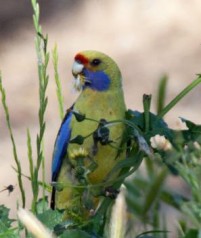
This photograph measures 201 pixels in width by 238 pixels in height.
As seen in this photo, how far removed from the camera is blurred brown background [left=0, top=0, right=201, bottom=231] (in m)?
4.60

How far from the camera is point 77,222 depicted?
131 centimetres

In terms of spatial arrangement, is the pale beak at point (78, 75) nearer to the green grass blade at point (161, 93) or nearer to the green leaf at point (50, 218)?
the green leaf at point (50, 218)

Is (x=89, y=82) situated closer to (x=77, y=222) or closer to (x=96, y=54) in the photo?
(x=96, y=54)

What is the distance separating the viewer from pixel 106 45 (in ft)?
16.9

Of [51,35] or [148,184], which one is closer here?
[148,184]

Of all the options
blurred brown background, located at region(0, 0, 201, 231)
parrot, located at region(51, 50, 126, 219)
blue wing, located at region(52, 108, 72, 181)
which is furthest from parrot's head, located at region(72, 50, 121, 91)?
blurred brown background, located at region(0, 0, 201, 231)

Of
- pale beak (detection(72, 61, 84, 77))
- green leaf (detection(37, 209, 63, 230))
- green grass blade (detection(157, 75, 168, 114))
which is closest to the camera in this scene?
green grass blade (detection(157, 75, 168, 114))

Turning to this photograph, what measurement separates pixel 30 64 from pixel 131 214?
4.11 metres

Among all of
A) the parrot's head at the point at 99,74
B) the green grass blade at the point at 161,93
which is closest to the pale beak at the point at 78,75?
the parrot's head at the point at 99,74

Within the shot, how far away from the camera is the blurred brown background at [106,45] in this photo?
15.1 ft

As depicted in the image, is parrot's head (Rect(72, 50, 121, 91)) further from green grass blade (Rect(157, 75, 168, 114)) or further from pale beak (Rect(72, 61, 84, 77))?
green grass blade (Rect(157, 75, 168, 114))

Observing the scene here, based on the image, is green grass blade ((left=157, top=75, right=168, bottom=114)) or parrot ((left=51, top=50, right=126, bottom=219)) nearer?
green grass blade ((left=157, top=75, right=168, bottom=114))

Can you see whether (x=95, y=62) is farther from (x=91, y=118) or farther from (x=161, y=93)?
(x=161, y=93)

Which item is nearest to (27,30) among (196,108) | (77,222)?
(196,108)
